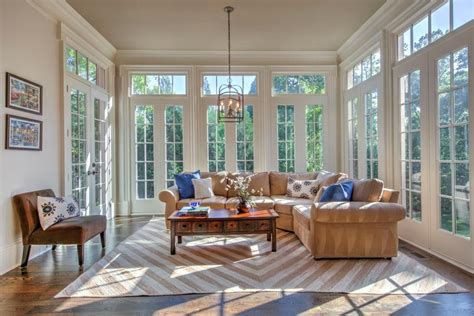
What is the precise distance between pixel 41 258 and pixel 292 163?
4.36 meters

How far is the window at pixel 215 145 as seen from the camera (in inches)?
252

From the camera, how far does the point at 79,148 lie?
4930 millimetres

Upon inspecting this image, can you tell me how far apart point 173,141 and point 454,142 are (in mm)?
4571

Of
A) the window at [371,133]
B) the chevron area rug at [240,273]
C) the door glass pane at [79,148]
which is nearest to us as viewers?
the chevron area rug at [240,273]

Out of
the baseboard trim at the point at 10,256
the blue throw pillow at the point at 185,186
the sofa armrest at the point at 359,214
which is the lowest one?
the baseboard trim at the point at 10,256

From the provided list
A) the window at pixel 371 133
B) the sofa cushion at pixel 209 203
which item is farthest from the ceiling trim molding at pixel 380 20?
the sofa cushion at pixel 209 203

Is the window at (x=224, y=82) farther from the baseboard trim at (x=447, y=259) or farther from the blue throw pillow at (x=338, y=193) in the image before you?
the baseboard trim at (x=447, y=259)

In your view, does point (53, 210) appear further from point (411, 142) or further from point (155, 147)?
point (411, 142)

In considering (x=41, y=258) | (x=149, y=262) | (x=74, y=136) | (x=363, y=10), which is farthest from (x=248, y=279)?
(x=363, y=10)

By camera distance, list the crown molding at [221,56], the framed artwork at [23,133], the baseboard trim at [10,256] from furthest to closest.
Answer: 1. the crown molding at [221,56]
2. the framed artwork at [23,133]
3. the baseboard trim at [10,256]

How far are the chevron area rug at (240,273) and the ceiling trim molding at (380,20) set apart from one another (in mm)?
2944

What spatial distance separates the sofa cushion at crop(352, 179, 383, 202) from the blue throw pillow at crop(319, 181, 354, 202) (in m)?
0.09

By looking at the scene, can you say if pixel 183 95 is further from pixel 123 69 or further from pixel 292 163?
pixel 292 163

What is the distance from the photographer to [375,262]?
3.45 m
